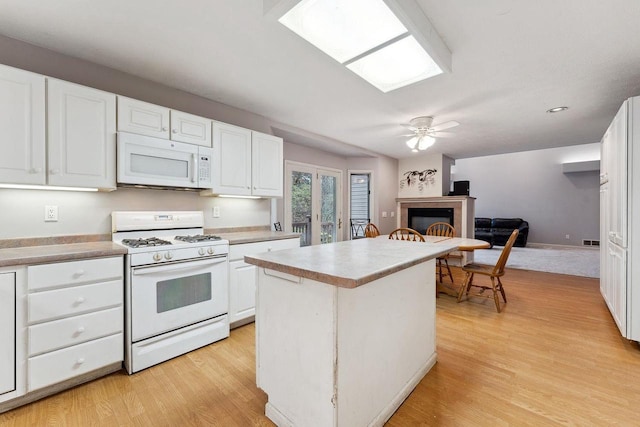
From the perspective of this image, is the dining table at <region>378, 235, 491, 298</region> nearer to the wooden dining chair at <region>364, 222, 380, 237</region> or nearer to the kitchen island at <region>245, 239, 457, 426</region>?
the wooden dining chair at <region>364, 222, 380, 237</region>

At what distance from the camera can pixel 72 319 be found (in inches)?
71.7

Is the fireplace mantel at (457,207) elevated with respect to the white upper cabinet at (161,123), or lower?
lower

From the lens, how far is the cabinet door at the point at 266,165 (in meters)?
3.22

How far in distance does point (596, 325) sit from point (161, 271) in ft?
13.4

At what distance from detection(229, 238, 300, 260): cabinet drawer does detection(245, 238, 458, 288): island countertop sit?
1.05 m

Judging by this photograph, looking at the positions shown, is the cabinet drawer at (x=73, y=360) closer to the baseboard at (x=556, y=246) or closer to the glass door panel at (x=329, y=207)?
the glass door panel at (x=329, y=207)

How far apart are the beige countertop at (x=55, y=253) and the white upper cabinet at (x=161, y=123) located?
37.7 inches

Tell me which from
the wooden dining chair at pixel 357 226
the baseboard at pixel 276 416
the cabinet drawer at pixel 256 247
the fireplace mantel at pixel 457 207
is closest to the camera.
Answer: the baseboard at pixel 276 416

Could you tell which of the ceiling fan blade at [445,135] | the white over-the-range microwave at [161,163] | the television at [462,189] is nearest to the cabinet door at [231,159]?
the white over-the-range microwave at [161,163]

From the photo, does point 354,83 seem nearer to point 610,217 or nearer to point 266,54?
point 266,54

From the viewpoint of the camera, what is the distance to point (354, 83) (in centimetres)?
270

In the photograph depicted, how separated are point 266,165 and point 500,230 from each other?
820 centimetres

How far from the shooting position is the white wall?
7980mm

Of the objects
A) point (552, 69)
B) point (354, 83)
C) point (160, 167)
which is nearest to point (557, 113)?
point (552, 69)
